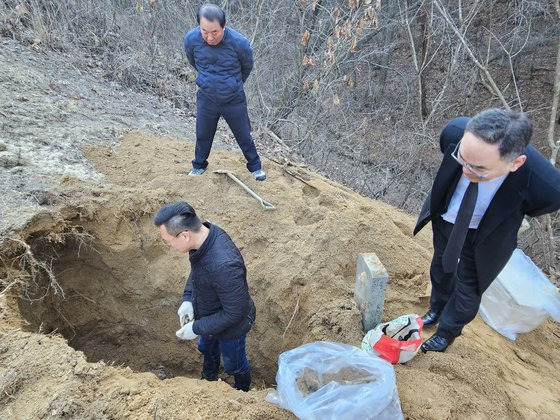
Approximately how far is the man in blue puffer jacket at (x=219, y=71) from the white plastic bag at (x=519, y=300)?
2.57m

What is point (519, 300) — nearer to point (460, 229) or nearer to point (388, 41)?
point (460, 229)

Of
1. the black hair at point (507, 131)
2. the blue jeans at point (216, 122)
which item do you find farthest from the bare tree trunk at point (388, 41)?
the black hair at point (507, 131)

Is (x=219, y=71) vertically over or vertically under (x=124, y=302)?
over

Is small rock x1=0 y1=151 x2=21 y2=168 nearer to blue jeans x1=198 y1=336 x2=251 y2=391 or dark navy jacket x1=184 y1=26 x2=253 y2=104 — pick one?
dark navy jacket x1=184 y1=26 x2=253 y2=104

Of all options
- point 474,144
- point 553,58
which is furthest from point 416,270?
point 553,58

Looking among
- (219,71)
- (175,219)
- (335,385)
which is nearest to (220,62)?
(219,71)

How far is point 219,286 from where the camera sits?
233 cm

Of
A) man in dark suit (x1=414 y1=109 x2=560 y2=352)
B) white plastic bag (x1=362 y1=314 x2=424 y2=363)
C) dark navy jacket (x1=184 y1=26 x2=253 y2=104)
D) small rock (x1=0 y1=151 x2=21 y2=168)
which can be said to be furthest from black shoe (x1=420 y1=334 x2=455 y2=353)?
small rock (x1=0 y1=151 x2=21 y2=168)

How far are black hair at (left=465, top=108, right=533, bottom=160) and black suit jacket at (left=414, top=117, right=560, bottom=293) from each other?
22 centimetres

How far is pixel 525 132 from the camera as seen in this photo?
1.90 meters

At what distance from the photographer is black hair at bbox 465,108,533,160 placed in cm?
189

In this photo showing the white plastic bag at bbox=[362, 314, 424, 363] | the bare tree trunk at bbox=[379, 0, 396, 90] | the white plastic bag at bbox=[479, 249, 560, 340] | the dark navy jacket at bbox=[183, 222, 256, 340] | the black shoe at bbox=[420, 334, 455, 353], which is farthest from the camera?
the bare tree trunk at bbox=[379, 0, 396, 90]

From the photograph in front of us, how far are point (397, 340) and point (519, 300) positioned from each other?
1.17 metres

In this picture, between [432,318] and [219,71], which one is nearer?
[432,318]
